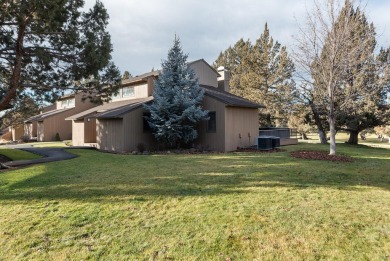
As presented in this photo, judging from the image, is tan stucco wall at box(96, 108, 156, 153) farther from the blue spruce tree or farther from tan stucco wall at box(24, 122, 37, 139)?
tan stucco wall at box(24, 122, 37, 139)

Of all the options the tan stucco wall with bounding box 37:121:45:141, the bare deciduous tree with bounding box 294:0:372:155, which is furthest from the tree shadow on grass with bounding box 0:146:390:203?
the tan stucco wall with bounding box 37:121:45:141

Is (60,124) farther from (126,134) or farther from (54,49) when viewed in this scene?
(54,49)

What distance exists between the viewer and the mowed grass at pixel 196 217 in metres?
3.72

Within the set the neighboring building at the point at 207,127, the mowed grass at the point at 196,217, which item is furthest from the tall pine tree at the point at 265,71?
the mowed grass at the point at 196,217

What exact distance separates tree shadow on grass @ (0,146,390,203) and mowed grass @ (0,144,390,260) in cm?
3

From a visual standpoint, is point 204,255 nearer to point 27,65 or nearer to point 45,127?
point 27,65

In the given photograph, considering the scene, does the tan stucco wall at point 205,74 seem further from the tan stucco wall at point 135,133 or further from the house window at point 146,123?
the tan stucco wall at point 135,133

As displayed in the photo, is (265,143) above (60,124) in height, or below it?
below

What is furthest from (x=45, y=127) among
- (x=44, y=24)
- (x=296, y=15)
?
(x=296, y=15)

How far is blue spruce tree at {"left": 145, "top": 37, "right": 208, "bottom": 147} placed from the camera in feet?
50.6

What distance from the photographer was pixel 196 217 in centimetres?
475

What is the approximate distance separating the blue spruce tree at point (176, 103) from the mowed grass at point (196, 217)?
25.9 feet

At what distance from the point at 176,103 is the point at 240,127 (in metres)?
Result: 4.60

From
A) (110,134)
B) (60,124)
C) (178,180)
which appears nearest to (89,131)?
(110,134)
